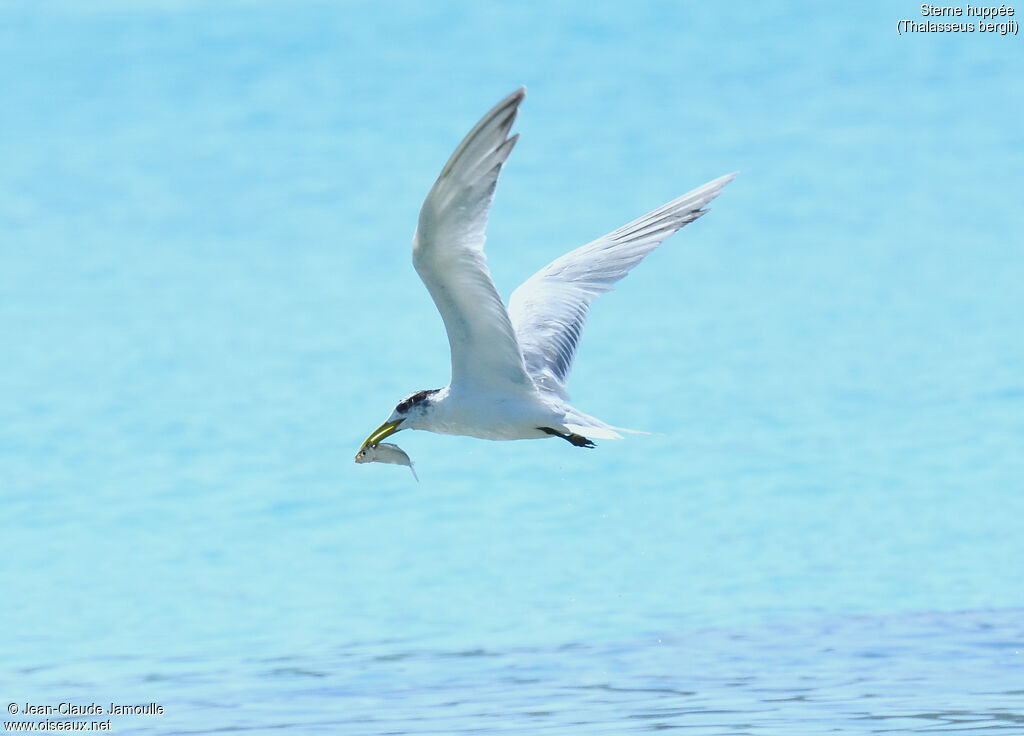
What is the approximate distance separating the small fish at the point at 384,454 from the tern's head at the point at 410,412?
0.14 ft

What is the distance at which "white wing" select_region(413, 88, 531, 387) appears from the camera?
5.86 m

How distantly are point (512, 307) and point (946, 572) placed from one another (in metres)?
3.42

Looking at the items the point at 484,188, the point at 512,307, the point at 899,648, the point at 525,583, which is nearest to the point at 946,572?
the point at 899,648

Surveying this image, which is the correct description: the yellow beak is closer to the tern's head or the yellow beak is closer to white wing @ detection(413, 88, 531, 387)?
the tern's head

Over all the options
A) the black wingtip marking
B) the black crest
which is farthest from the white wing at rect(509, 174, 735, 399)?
the black crest

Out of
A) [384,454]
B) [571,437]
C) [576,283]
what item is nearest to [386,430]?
[384,454]

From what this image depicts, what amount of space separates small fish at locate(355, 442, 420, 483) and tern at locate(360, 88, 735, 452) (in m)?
0.05

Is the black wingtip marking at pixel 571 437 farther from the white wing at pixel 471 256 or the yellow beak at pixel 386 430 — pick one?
the yellow beak at pixel 386 430

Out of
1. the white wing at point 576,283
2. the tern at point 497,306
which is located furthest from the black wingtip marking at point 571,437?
the white wing at point 576,283

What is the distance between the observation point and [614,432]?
651 centimetres

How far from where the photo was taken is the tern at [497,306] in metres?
5.99

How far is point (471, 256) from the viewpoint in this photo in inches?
243

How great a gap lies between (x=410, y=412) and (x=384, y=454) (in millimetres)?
249

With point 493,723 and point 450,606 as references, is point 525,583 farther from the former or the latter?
point 493,723
